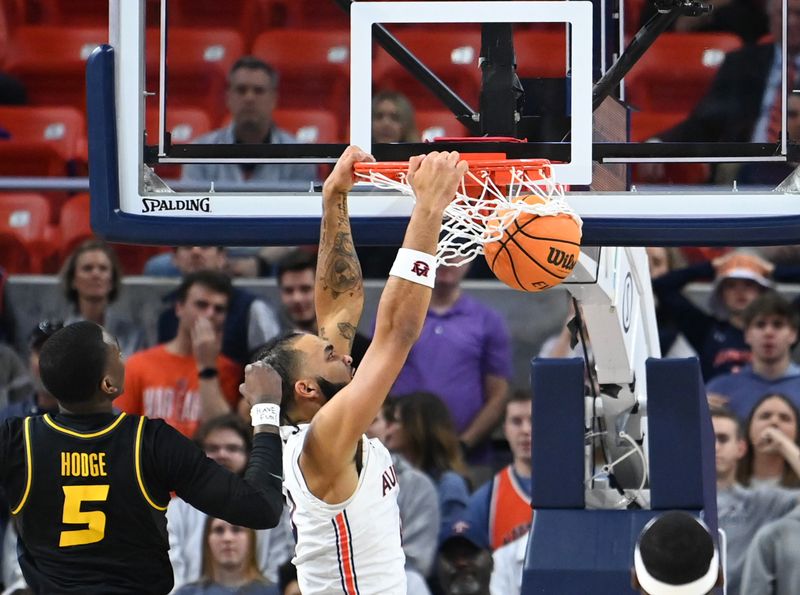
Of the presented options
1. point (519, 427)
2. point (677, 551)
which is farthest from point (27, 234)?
point (677, 551)

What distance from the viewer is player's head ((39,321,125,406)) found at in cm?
398

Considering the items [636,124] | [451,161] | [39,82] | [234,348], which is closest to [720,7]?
[636,124]

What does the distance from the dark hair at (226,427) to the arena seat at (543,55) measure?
102 inches

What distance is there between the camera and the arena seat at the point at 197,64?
477 cm

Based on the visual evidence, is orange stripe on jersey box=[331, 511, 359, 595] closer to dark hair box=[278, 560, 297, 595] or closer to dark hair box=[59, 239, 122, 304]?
dark hair box=[278, 560, 297, 595]

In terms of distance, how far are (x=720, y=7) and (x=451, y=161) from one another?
527 cm

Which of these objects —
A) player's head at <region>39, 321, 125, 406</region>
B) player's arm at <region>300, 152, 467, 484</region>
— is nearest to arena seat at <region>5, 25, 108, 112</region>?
player's head at <region>39, 321, 125, 406</region>

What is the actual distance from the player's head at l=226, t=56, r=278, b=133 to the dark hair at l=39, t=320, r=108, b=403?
2741mm

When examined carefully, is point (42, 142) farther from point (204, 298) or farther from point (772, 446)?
point (772, 446)

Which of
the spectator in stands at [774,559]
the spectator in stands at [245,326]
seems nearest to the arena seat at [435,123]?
the spectator in stands at [245,326]

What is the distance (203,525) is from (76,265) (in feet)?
5.69

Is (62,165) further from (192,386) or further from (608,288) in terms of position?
(608,288)

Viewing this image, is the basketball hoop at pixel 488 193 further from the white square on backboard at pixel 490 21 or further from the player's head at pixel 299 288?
the player's head at pixel 299 288

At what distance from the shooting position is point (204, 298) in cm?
778
